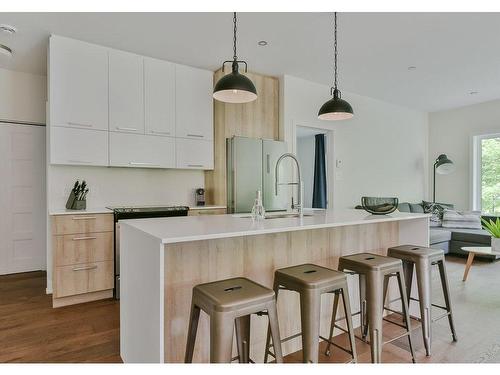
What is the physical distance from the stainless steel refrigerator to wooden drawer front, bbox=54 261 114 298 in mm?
1553

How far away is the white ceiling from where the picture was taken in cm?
291

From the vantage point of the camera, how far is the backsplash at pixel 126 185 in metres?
3.53

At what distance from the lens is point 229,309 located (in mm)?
1370

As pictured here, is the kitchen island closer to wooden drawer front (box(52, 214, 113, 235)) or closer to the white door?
wooden drawer front (box(52, 214, 113, 235))

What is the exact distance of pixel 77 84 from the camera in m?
3.29

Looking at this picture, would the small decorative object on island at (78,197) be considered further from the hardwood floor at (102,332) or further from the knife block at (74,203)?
the hardwood floor at (102,332)

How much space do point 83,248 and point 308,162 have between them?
17.7ft

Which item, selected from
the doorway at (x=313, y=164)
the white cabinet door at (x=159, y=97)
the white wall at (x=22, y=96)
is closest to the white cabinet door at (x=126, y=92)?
the white cabinet door at (x=159, y=97)

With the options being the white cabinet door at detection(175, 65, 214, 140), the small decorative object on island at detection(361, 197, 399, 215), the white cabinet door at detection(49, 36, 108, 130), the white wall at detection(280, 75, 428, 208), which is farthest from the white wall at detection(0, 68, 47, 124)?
the small decorative object on island at detection(361, 197, 399, 215)

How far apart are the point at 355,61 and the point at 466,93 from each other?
2.66m

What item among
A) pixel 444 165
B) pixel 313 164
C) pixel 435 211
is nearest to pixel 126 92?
pixel 313 164

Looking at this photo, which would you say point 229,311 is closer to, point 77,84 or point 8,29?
point 77,84
